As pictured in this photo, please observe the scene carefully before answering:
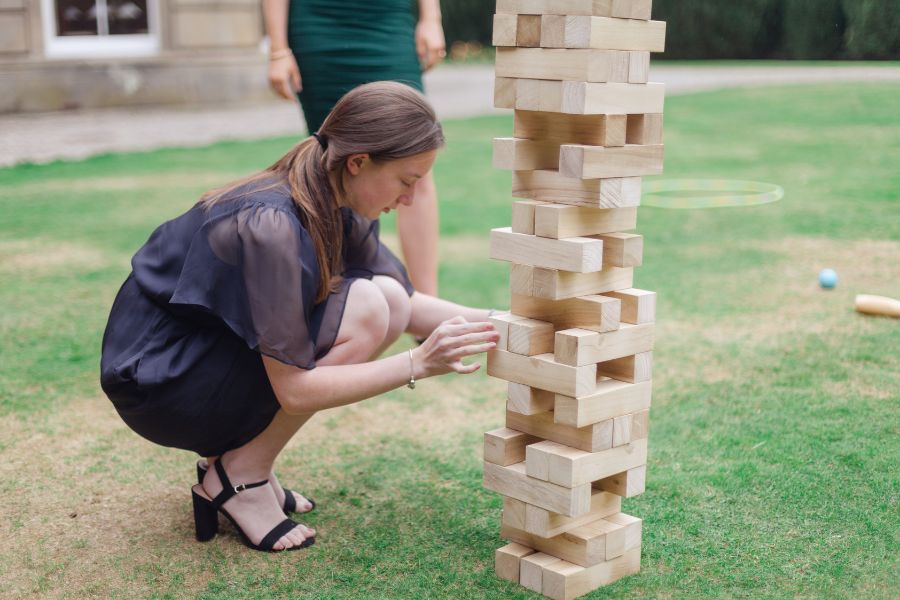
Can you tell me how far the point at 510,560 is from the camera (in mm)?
2443

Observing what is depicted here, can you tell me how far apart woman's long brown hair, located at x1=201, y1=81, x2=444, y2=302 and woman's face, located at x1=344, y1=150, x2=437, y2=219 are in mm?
18

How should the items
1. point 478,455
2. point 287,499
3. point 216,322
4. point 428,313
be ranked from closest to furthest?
point 216,322 → point 287,499 → point 428,313 → point 478,455

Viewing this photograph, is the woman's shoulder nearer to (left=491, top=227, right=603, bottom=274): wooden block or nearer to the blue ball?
(left=491, top=227, right=603, bottom=274): wooden block

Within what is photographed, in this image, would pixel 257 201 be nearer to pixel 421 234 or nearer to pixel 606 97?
pixel 606 97

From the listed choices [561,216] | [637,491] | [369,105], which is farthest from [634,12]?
[637,491]

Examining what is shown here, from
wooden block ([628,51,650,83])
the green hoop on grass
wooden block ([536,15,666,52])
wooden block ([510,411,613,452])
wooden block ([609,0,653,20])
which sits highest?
wooden block ([609,0,653,20])

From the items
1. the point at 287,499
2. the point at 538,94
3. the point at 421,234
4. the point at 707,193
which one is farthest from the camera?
the point at 707,193

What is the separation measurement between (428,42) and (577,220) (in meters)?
2.25

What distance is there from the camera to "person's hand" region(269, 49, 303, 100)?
405cm

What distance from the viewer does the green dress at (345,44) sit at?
3982 millimetres

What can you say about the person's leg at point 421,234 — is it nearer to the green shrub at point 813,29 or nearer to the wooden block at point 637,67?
the wooden block at point 637,67

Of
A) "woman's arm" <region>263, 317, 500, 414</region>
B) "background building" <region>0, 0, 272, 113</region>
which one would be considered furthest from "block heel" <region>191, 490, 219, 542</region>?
"background building" <region>0, 0, 272, 113</region>

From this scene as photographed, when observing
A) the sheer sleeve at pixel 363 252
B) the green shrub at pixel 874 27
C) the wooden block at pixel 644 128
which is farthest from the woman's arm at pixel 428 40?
the green shrub at pixel 874 27

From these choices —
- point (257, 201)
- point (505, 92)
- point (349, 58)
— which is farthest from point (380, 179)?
point (349, 58)
